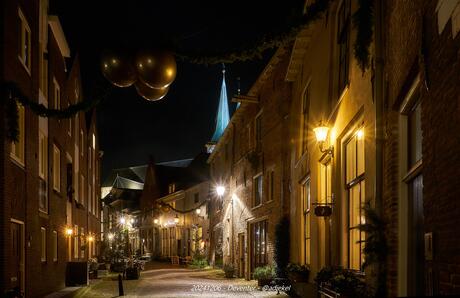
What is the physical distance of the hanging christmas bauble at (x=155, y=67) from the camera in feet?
18.2

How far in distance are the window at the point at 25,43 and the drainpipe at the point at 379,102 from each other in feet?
28.2

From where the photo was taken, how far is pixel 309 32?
14.6 m

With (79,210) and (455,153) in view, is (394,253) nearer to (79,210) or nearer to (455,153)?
(455,153)

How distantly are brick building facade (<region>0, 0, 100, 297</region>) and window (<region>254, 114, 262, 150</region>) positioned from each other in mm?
7414

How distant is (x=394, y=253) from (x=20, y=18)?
33.8ft

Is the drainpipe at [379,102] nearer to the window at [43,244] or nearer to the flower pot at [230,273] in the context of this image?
the window at [43,244]

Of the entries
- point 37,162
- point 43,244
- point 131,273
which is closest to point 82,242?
point 131,273

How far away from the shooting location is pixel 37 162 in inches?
572

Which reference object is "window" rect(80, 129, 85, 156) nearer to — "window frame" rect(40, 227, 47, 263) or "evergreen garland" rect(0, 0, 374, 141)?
"window frame" rect(40, 227, 47, 263)

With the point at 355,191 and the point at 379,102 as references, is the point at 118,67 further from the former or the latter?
the point at 355,191

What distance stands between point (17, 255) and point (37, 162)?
2921 mm

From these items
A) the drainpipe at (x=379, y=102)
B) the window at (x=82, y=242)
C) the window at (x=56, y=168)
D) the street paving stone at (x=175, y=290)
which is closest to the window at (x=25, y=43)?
Answer: the window at (x=56, y=168)

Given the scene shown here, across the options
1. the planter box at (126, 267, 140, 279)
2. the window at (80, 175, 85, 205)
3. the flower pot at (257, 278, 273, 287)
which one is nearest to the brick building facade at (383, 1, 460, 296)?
the flower pot at (257, 278, 273, 287)

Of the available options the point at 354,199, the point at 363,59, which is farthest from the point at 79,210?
the point at 363,59
